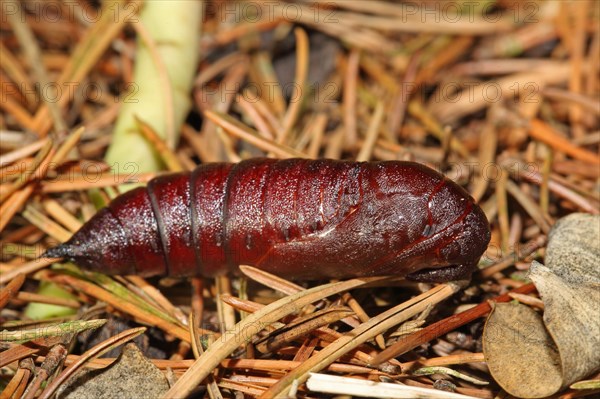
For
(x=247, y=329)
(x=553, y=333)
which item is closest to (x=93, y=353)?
(x=247, y=329)

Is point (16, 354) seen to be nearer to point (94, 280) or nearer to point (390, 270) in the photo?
point (94, 280)

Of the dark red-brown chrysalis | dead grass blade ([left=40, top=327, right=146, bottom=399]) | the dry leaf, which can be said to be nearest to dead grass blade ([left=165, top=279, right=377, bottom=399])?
the dark red-brown chrysalis

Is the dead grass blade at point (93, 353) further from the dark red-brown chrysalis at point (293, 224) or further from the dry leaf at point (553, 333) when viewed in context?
the dry leaf at point (553, 333)

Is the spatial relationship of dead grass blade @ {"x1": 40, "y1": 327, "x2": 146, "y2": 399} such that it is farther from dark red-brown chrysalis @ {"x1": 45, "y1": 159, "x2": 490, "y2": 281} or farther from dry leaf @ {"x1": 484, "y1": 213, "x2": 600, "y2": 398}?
dry leaf @ {"x1": 484, "y1": 213, "x2": 600, "y2": 398}

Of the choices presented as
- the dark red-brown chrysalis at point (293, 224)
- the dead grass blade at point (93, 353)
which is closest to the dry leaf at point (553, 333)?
the dark red-brown chrysalis at point (293, 224)

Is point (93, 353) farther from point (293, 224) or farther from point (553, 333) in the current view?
point (553, 333)

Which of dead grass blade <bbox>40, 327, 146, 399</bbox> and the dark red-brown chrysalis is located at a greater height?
the dark red-brown chrysalis
